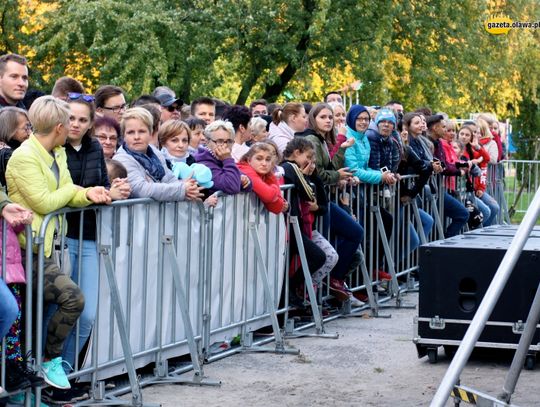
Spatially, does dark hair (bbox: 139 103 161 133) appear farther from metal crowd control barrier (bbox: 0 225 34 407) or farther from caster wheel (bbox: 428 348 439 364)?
caster wheel (bbox: 428 348 439 364)

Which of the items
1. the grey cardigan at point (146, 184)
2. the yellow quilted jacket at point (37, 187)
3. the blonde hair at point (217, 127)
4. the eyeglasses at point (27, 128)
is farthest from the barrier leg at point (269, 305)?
the yellow quilted jacket at point (37, 187)

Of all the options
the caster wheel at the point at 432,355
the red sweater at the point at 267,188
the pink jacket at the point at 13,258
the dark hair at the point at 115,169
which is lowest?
the caster wheel at the point at 432,355

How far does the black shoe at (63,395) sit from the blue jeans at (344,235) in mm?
4444

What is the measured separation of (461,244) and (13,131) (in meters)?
3.67

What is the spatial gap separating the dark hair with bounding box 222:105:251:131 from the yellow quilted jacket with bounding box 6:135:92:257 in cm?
340

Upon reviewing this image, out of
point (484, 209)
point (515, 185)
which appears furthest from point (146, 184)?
point (515, 185)

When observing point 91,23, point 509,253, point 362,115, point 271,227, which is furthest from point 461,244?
point 91,23

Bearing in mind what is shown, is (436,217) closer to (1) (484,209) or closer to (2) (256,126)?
(1) (484,209)

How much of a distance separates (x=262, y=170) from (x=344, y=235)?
215 cm

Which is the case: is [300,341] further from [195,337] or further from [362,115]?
[362,115]

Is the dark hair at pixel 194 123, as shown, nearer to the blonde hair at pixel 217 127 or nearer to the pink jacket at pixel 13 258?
the blonde hair at pixel 217 127

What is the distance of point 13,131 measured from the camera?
7566 millimetres

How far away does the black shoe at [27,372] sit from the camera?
698 cm

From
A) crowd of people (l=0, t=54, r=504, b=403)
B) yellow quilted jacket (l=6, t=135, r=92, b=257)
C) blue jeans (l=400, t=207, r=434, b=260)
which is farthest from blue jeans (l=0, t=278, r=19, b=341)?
blue jeans (l=400, t=207, r=434, b=260)
